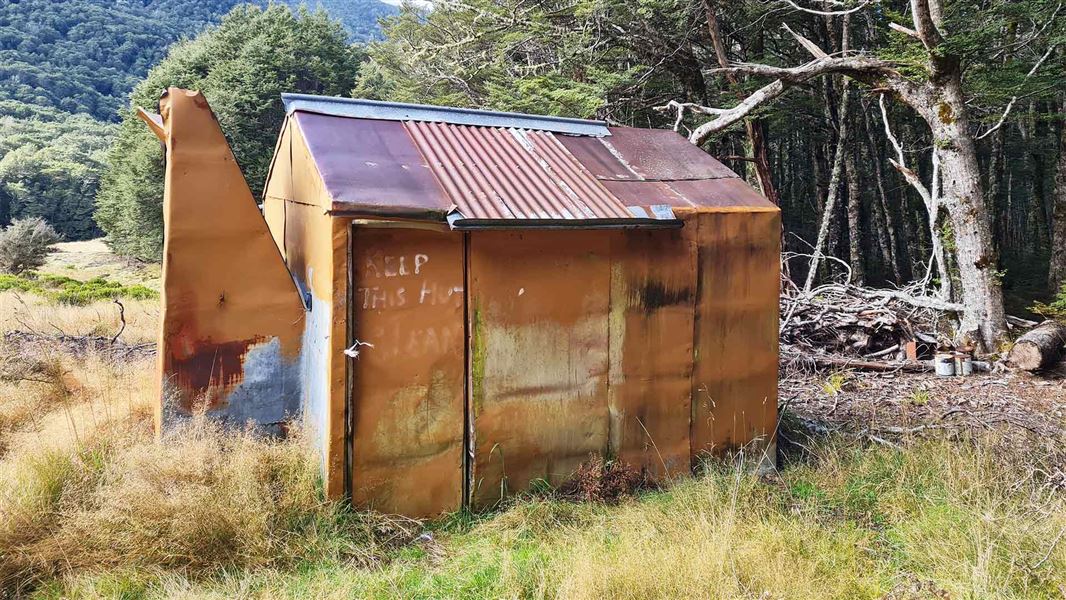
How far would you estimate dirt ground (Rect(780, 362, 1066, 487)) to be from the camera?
6293 mm

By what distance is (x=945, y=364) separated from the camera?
28.9 feet

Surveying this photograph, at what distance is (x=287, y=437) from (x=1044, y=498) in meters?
5.74

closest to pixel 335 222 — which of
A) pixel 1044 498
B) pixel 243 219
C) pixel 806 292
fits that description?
pixel 243 219

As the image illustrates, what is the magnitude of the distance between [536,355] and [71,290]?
15.8m

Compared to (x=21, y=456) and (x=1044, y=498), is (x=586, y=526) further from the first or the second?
(x=21, y=456)

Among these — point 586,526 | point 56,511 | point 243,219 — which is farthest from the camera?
point 243,219

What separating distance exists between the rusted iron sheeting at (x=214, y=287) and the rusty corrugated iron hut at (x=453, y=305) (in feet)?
0.05

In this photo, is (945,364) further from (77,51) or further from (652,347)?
(77,51)

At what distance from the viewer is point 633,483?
206 inches

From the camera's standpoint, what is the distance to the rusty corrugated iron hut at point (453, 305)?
4.45 metres

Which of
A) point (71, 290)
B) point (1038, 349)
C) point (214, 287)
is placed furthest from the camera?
point (71, 290)

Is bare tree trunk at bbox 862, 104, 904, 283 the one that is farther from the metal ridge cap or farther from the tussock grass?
the tussock grass

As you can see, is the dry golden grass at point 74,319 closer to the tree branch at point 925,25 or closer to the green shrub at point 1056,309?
the tree branch at point 925,25

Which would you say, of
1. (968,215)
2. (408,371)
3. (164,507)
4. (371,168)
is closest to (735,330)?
(408,371)
